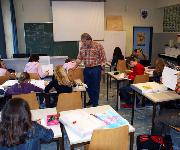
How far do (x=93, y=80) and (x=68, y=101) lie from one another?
1685 millimetres

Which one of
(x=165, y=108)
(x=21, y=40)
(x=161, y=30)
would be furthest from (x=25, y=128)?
(x=161, y=30)

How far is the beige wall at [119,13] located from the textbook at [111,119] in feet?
20.8

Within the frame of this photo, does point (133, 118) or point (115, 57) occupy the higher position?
point (115, 57)

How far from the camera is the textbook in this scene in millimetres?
2453

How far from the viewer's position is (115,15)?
29.9 feet

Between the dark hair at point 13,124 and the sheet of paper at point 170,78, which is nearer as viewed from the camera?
the dark hair at point 13,124

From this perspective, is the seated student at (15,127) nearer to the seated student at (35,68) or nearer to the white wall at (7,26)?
the seated student at (35,68)

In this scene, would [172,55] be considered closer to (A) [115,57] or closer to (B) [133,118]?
(A) [115,57]

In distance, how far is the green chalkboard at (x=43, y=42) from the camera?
8.01m

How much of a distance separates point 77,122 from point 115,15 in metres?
7.39

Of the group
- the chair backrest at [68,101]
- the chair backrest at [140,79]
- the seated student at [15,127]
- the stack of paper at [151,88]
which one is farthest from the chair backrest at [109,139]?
the chair backrest at [140,79]

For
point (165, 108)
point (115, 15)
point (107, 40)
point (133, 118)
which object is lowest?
point (133, 118)

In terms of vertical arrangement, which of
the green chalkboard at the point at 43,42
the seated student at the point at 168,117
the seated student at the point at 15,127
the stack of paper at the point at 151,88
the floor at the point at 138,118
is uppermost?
the green chalkboard at the point at 43,42

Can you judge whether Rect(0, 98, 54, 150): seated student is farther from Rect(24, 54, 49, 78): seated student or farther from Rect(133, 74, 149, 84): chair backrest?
Rect(24, 54, 49, 78): seated student
